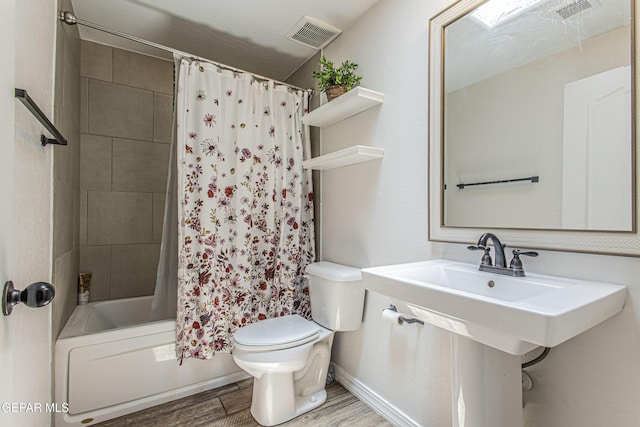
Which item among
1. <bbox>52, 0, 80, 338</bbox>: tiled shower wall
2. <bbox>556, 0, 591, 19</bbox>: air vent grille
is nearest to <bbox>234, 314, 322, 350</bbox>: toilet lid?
<bbox>52, 0, 80, 338</bbox>: tiled shower wall

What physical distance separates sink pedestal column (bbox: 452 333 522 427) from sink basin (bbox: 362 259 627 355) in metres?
0.17

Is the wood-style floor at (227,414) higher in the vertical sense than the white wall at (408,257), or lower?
lower

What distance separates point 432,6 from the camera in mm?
1438

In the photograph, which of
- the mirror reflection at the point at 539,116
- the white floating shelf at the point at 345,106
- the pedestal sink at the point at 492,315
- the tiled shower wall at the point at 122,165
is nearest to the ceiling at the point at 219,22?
the tiled shower wall at the point at 122,165

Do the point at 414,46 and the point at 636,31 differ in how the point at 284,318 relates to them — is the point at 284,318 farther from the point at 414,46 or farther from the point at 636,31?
the point at 636,31

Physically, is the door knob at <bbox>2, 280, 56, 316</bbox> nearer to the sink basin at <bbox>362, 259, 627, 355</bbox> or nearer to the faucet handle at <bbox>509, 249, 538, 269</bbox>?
the sink basin at <bbox>362, 259, 627, 355</bbox>

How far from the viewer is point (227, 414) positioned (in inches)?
65.5

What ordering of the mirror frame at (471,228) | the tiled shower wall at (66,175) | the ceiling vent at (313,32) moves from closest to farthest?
the mirror frame at (471,228), the tiled shower wall at (66,175), the ceiling vent at (313,32)

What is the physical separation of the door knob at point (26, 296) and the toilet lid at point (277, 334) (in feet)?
3.11

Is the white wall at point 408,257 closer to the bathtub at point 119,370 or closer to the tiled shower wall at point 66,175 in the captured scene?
the bathtub at point 119,370

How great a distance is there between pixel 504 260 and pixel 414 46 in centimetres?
114

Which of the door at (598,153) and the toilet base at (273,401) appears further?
the toilet base at (273,401)

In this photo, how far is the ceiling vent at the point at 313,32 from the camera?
192 centimetres

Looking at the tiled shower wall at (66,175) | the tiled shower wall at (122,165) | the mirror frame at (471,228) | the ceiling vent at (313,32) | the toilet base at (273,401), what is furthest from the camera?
the tiled shower wall at (122,165)
